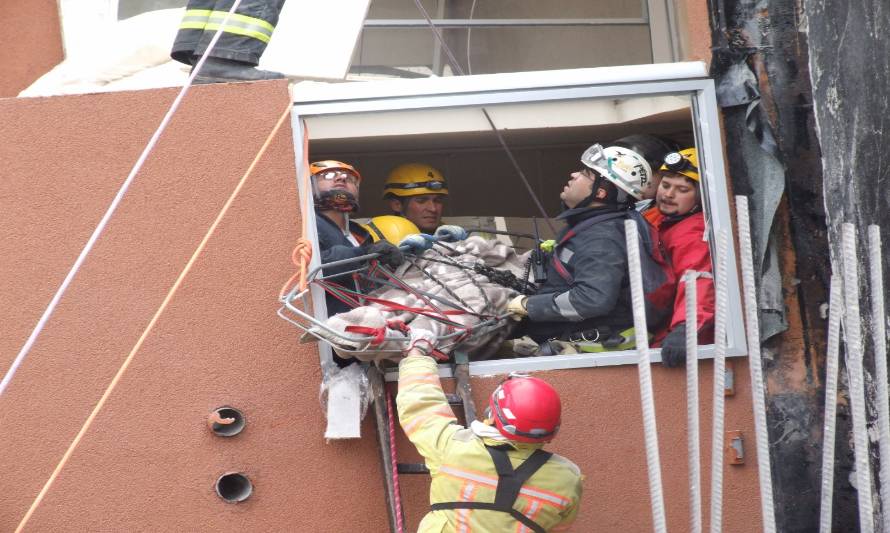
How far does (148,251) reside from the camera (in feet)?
16.2

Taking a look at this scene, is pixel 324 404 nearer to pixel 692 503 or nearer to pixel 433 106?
pixel 433 106

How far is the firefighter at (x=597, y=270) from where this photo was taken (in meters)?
4.81

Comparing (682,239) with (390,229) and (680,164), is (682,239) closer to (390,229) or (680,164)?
(680,164)

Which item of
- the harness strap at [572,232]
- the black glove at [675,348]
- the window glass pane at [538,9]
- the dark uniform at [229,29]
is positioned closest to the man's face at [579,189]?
the harness strap at [572,232]

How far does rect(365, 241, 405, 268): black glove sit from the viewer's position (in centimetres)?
493

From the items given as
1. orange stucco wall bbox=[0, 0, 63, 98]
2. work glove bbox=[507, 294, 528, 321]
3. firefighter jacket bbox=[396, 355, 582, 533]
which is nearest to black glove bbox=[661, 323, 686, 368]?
work glove bbox=[507, 294, 528, 321]

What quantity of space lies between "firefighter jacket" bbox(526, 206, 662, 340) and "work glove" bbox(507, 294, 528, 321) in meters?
0.03

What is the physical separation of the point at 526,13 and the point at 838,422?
187 inches

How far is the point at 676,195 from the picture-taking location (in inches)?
206

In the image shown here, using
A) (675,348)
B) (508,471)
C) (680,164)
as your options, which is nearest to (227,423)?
(508,471)

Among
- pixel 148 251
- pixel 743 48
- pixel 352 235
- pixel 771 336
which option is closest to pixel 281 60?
pixel 352 235

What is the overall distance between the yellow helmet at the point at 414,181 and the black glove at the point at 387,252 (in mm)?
1088

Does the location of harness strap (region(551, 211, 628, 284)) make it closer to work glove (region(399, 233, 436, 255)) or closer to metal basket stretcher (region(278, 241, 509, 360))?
metal basket stretcher (region(278, 241, 509, 360))

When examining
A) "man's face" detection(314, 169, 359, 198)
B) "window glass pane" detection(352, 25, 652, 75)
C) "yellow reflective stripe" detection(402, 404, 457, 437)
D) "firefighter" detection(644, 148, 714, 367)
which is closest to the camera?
"yellow reflective stripe" detection(402, 404, 457, 437)
